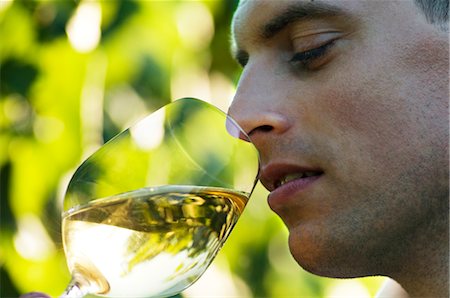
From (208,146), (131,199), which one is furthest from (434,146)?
(131,199)

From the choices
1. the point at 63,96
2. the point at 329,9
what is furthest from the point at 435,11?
the point at 63,96

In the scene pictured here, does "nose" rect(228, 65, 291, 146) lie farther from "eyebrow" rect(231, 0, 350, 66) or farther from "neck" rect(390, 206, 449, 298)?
"neck" rect(390, 206, 449, 298)

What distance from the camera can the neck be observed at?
3.59ft

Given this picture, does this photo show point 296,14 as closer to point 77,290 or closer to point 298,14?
point 298,14

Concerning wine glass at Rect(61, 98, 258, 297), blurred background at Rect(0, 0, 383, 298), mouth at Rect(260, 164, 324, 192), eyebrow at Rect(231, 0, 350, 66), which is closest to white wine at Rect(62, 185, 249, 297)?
wine glass at Rect(61, 98, 258, 297)

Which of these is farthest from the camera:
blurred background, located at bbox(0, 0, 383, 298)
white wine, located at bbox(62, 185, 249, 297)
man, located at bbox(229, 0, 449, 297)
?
blurred background, located at bbox(0, 0, 383, 298)

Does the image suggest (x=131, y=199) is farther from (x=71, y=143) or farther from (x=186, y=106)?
(x=71, y=143)

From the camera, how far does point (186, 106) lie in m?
1.01

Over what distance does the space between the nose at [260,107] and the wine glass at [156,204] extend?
0.23 ft

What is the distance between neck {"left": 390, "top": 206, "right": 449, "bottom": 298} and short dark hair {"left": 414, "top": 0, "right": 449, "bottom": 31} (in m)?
0.26

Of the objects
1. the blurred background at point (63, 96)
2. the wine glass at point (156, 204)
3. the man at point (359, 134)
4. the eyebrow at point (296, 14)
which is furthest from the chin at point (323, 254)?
the blurred background at point (63, 96)

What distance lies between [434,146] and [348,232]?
0.52 ft

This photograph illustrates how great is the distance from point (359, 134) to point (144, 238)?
32 centimetres

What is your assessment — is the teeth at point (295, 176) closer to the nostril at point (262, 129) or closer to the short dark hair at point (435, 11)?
the nostril at point (262, 129)
